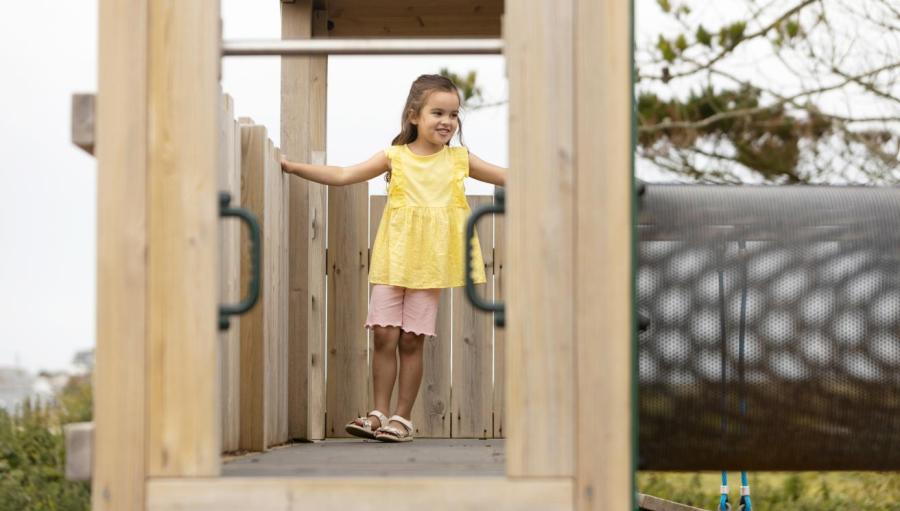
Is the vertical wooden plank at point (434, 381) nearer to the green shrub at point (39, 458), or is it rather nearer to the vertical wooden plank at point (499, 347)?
the vertical wooden plank at point (499, 347)

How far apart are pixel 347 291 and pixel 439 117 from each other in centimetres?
110

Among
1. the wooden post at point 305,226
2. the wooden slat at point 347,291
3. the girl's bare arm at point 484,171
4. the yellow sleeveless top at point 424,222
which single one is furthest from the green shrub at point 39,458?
the girl's bare arm at point 484,171

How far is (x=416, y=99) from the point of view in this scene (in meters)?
4.73

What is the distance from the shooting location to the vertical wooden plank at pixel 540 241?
8.84ft

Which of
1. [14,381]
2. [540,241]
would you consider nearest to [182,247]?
[540,241]

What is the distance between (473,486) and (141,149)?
109cm

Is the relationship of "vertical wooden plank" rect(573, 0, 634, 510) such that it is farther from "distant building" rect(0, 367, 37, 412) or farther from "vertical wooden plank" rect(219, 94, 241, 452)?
"distant building" rect(0, 367, 37, 412)

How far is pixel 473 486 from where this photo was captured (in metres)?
2.74

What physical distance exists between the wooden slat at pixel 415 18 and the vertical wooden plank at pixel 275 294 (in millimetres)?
1023

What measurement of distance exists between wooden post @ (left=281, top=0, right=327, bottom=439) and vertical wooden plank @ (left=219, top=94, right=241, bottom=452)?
83 centimetres

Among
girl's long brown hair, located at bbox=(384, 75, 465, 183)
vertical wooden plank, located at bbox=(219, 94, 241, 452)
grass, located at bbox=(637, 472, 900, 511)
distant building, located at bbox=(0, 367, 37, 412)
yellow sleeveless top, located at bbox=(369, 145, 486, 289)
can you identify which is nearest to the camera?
vertical wooden plank, located at bbox=(219, 94, 241, 452)

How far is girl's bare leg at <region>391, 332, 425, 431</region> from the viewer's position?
468 centimetres

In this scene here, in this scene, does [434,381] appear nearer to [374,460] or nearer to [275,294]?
[275,294]

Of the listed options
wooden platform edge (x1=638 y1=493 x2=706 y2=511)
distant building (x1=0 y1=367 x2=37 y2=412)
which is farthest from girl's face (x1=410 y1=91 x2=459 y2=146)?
distant building (x1=0 y1=367 x2=37 y2=412)
